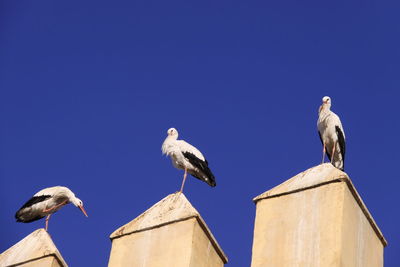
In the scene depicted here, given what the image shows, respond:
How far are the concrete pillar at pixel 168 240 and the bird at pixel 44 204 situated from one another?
28.7ft

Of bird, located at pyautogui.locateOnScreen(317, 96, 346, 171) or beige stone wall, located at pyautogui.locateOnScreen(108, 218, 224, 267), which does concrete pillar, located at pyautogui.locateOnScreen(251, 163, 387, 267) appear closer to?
beige stone wall, located at pyautogui.locateOnScreen(108, 218, 224, 267)

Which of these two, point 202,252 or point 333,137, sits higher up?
point 333,137

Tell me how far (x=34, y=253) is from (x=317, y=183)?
3.95 metres

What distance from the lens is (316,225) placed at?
1052 cm

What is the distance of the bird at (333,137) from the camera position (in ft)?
61.9

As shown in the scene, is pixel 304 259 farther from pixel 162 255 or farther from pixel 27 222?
pixel 27 222

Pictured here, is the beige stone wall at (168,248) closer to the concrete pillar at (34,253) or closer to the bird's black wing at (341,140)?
the concrete pillar at (34,253)

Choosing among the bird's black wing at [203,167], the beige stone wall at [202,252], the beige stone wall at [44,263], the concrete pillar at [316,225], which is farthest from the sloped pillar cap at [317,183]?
the bird's black wing at [203,167]

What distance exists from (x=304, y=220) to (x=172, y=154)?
31.8 ft

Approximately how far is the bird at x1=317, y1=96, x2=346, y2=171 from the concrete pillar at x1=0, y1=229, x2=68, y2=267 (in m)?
7.09

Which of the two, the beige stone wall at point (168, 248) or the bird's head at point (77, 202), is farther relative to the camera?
the bird's head at point (77, 202)

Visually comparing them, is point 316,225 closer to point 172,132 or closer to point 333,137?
point 333,137

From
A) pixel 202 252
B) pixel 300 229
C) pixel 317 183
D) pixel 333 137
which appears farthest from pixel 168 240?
pixel 333 137

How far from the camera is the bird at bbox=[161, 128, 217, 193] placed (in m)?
19.9
